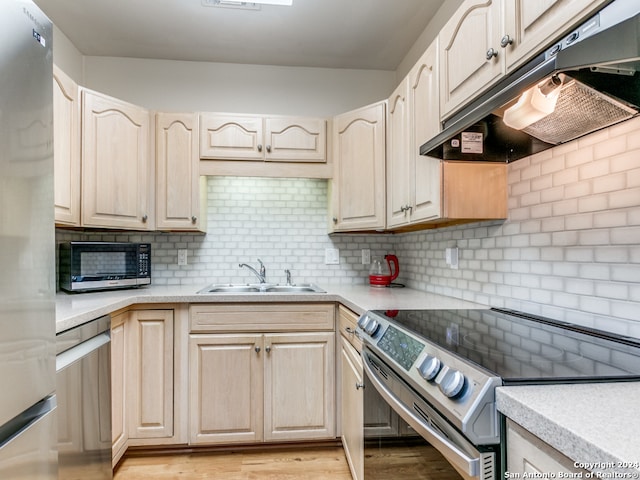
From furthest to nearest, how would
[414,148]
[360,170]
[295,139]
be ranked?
1. [295,139]
2. [360,170]
3. [414,148]

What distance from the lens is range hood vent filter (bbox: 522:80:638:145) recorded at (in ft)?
3.22

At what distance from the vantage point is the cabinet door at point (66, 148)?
6.31ft

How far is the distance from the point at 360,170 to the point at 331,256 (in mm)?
750

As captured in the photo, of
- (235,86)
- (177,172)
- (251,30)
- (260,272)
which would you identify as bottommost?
(260,272)

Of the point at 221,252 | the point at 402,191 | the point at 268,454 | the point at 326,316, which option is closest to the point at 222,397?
the point at 268,454

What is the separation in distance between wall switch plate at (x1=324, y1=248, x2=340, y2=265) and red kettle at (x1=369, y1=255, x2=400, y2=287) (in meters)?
0.27

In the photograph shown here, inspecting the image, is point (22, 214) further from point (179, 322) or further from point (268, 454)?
point (268, 454)

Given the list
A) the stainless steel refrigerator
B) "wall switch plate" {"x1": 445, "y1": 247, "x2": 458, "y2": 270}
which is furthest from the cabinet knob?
the stainless steel refrigerator

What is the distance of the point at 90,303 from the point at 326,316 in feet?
4.02

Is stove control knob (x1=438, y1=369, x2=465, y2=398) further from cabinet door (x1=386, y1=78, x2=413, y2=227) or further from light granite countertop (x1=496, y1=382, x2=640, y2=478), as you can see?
cabinet door (x1=386, y1=78, x2=413, y2=227)

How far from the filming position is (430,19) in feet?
7.52

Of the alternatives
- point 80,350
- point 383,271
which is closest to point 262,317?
point 80,350

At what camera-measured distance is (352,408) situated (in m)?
1.78

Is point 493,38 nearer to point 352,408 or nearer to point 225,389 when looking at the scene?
point 352,408
